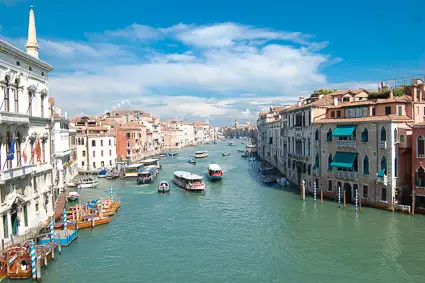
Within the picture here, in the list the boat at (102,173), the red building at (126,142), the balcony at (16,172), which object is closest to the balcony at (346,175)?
the balcony at (16,172)

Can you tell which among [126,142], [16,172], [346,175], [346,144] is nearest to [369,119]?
[346,144]

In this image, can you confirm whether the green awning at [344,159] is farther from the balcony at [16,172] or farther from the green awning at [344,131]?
the balcony at [16,172]

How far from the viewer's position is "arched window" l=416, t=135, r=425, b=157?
66.9 feet

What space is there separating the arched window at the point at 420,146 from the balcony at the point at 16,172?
20.2 meters

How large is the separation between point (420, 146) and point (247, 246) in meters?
11.5

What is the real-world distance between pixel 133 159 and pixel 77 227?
3944 centimetres

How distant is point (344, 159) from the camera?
964 inches

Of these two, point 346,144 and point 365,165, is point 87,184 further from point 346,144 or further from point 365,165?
point 365,165

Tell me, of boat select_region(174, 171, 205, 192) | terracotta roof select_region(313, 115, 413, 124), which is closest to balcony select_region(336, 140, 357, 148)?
terracotta roof select_region(313, 115, 413, 124)

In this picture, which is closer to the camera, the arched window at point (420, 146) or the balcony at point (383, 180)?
the arched window at point (420, 146)

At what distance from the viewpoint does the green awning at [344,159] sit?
23.9 m

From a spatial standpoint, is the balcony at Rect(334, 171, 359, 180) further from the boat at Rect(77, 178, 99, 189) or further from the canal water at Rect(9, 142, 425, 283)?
the boat at Rect(77, 178, 99, 189)

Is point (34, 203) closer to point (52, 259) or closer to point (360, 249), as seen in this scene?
point (52, 259)

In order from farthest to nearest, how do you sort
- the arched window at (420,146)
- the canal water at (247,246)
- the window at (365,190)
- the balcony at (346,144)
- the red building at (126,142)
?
the red building at (126,142)
the balcony at (346,144)
the window at (365,190)
the arched window at (420,146)
the canal water at (247,246)
